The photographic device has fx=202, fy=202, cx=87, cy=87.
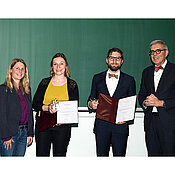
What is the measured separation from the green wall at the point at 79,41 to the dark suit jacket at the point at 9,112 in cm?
102

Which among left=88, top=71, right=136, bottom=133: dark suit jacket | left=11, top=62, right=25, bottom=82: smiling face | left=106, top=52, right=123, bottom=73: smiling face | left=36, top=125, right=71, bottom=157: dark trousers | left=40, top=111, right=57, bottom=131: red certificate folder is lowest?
left=36, top=125, right=71, bottom=157: dark trousers

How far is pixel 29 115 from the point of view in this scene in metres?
2.71

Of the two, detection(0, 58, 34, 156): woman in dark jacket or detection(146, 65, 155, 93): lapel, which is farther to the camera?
detection(146, 65, 155, 93): lapel

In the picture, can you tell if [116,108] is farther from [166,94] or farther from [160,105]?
[166,94]

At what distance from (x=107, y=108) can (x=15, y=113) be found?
47.1 inches

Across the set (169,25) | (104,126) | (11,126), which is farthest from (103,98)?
(169,25)

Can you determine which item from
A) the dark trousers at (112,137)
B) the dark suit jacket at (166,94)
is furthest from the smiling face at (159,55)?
the dark trousers at (112,137)

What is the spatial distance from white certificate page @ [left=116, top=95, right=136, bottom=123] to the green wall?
100 centimetres

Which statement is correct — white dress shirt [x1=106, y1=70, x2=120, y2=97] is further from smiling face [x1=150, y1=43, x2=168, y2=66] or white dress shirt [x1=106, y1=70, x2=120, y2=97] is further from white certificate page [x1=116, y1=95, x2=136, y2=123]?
smiling face [x1=150, y1=43, x2=168, y2=66]

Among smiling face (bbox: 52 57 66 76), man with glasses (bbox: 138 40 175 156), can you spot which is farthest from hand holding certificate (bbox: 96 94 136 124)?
smiling face (bbox: 52 57 66 76)

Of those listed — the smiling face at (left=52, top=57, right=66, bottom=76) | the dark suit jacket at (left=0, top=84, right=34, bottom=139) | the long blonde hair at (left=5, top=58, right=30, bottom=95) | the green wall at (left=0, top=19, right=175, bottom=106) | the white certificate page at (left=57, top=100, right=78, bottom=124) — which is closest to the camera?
the dark suit jacket at (left=0, top=84, right=34, bottom=139)

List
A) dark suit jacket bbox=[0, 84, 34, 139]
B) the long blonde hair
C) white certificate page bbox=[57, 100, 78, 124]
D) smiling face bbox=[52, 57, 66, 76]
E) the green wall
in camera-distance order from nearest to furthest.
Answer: dark suit jacket bbox=[0, 84, 34, 139]
the long blonde hair
white certificate page bbox=[57, 100, 78, 124]
smiling face bbox=[52, 57, 66, 76]
the green wall

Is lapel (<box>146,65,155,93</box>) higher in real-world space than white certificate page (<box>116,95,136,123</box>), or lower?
higher

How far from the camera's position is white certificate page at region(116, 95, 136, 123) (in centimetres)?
268
